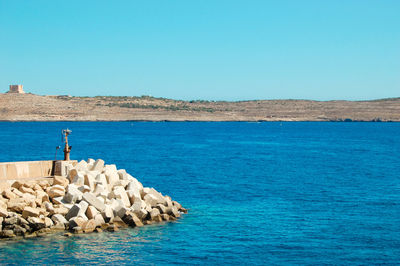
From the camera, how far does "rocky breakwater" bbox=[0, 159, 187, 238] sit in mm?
20391

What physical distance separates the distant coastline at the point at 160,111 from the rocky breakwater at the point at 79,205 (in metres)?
143

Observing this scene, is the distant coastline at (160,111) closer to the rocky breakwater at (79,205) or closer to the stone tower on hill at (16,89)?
the stone tower on hill at (16,89)

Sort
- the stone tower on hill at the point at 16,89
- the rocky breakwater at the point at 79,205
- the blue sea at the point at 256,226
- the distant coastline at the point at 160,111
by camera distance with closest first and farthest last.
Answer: the blue sea at the point at 256,226 < the rocky breakwater at the point at 79,205 < the distant coastline at the point at 160,111 < the stone tower on hill at the point at 16,89

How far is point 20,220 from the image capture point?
20.2m

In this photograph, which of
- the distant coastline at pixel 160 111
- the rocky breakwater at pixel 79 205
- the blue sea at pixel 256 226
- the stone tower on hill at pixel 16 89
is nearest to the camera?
the blue sea at pixel 256 226

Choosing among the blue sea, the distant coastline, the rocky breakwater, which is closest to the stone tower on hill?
the distant coastline

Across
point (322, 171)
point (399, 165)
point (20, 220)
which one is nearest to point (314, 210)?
point (20, 220)

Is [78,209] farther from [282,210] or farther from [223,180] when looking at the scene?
[223,180]

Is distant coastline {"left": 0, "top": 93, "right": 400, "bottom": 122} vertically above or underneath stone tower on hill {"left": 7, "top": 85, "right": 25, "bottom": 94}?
underneath

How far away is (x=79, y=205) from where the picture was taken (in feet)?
68.9

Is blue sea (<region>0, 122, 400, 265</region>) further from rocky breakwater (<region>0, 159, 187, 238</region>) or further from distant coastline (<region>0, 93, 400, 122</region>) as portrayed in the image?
distant coastline (<region>0, 93, 400, 122</region>)

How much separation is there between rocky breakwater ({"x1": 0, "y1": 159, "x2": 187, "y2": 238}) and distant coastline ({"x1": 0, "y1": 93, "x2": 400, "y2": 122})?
469 feet

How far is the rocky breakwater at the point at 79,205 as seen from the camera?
20391 mm

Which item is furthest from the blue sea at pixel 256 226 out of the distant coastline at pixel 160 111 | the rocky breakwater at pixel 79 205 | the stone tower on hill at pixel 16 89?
the stone tower on hill at pixel 16 89
